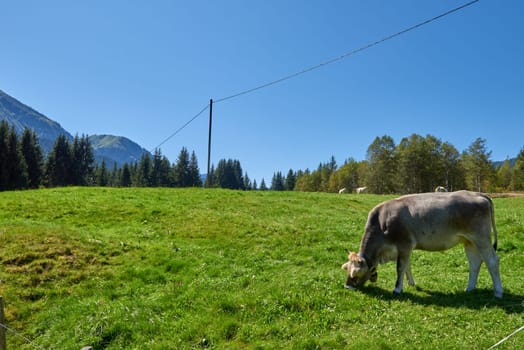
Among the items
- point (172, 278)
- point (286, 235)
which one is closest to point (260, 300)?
point (172, 278)

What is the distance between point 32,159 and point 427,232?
9453cm

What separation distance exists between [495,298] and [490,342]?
244 cm

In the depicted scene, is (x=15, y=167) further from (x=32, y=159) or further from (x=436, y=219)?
(x=436, y=219)

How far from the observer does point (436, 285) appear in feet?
33.1

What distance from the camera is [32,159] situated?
82.2 m

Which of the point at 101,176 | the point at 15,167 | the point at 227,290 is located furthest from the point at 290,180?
the point at 227,290

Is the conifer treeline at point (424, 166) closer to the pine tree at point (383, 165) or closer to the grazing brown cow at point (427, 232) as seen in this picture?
the pine tree at point (383, 165)

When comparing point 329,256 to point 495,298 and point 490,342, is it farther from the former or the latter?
point 490,342

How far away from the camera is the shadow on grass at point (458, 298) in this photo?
8.13m

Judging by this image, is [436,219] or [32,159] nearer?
[436,219]

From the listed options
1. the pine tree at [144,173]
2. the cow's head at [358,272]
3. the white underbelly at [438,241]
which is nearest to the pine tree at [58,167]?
the pine tree at [144,173]

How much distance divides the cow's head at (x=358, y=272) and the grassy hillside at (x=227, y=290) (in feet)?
1.10

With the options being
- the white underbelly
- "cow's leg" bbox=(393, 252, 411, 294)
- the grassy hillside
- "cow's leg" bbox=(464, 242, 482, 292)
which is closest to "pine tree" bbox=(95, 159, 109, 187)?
the grassy hillside

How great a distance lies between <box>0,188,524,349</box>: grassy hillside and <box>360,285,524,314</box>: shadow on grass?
0.03 meters
